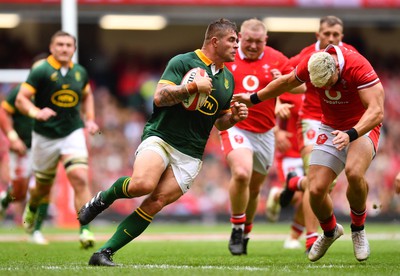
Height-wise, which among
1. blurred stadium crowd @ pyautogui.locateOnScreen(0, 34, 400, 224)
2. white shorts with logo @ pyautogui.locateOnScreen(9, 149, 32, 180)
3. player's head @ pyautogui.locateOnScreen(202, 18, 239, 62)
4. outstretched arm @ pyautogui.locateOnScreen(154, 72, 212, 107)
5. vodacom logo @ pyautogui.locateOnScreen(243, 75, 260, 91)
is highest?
player's head @ pyautogui.locateOnScreen(202, 18, 239, 62)

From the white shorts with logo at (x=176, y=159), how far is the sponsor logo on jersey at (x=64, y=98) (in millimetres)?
3465

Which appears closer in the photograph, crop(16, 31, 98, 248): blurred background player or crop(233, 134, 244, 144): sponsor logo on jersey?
crop(233, 134, 244, 144): sponsor logo on jersey

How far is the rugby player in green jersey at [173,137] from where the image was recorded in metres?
7.55

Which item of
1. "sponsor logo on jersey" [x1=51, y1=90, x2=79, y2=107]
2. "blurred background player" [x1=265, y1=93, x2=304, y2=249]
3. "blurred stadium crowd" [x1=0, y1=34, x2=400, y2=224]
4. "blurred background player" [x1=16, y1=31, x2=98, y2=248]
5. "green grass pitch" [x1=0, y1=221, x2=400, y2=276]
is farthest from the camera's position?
"blurred stadium crowd" [x1=0, y1=34, x2=400, y2=224]

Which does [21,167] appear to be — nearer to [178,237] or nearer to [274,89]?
[178,237]

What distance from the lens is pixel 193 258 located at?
363 inches

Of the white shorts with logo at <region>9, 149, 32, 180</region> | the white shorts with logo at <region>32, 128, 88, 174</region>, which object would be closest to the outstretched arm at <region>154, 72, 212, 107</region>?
the white shorts with logo at <region>32, 128, 88, 174</region>

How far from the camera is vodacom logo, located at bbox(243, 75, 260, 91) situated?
10.4 meters

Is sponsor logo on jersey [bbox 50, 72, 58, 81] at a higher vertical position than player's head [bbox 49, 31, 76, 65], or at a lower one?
lower

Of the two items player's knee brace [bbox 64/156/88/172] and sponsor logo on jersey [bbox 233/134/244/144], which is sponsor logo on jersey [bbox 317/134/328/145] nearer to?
sponsor logo on jersey [bbox 233/134/244/144]

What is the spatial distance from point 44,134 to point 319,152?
4.16m

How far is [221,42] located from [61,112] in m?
3.61

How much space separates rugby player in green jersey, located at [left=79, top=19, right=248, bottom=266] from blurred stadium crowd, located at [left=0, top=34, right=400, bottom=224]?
1148 cm

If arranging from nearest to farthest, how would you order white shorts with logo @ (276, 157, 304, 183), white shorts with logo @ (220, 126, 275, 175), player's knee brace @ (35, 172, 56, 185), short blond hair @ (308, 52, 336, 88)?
short blond hair @ (308, 52, 336, 88), white shorts with logo @ (220, 126, 275, 175), player's knee brace @ (35, 172, 56, 185), white shorts with logo @ (276, 157, 304, 183)
